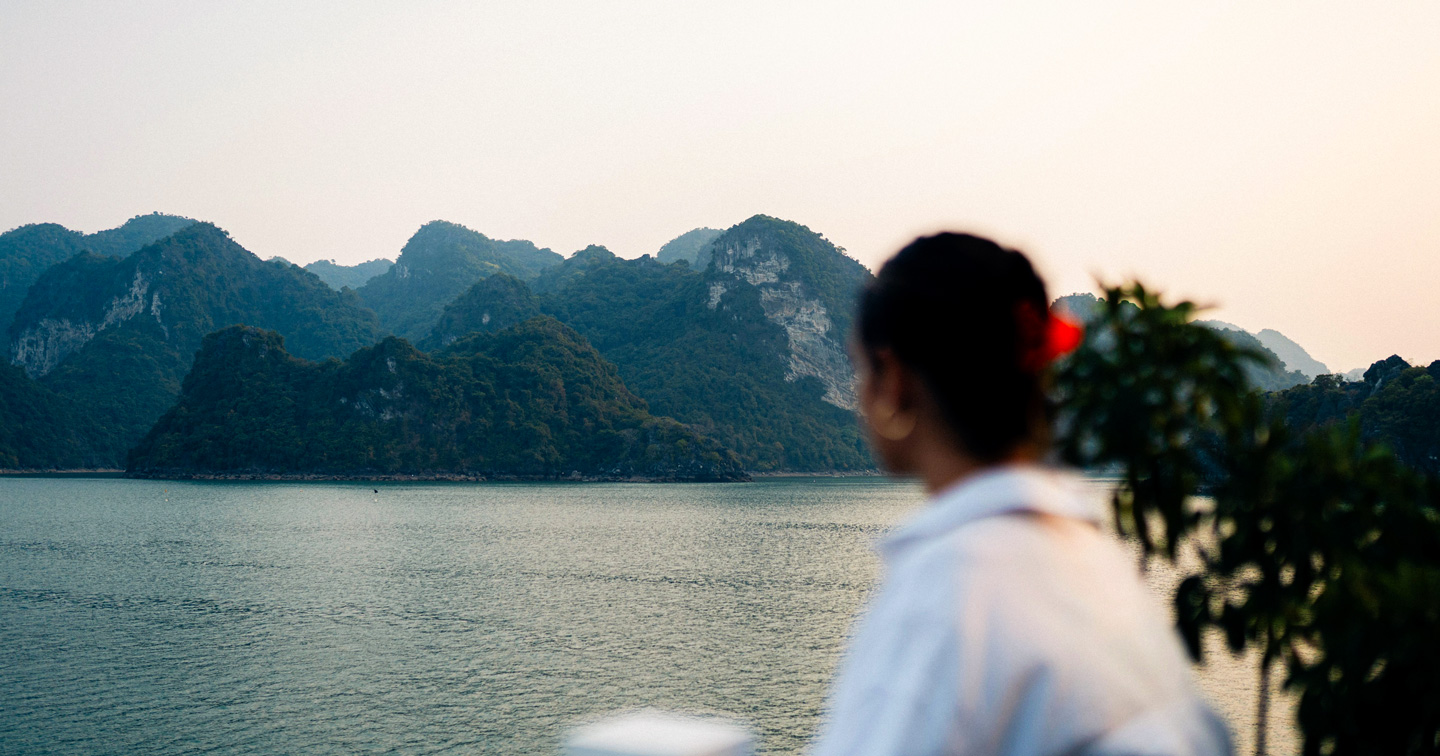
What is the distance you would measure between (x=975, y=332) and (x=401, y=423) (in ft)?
532

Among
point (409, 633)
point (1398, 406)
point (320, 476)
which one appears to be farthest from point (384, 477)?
point (1398, 406)

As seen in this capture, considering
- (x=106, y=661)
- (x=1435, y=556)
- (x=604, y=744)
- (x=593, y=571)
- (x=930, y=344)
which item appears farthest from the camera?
(x=593, y=571)

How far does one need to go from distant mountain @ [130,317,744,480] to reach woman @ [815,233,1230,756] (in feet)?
519

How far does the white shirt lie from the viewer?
1.02 metres

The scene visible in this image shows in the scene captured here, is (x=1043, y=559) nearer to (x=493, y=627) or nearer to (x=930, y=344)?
A: (x=930, y=344)

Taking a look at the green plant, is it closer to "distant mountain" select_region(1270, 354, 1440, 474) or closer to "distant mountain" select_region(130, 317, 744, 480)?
"distant mountain" select_region(1270, 354, 1440, 474)

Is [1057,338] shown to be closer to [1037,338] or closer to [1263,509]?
[1037,338]

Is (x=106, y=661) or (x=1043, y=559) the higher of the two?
(x=1043, y=559)

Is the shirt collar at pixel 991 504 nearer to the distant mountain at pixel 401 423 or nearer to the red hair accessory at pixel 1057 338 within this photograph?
the red hair accessory at pixel 1057 338

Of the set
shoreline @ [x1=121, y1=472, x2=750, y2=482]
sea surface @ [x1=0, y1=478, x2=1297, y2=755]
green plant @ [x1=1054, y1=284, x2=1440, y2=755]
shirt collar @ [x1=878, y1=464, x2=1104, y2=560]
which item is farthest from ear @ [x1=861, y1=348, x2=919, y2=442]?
shoreline @ [x1=121, y1=472, x2=750, y2=482]

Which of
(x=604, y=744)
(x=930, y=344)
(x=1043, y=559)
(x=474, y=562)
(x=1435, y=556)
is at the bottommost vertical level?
(x=474, y=562)

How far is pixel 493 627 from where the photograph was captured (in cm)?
3344

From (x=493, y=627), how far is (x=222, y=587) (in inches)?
690

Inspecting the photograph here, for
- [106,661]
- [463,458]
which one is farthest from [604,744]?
[463,458]
